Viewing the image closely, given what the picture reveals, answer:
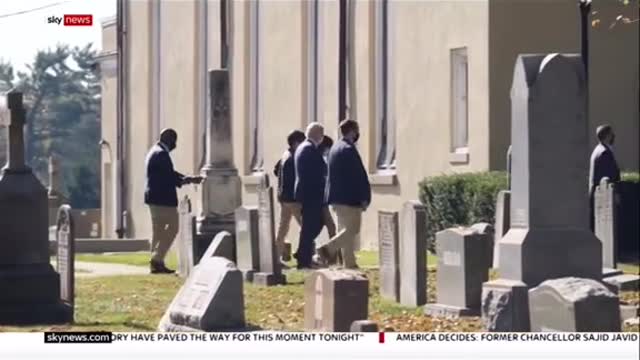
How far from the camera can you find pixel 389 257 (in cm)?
1603

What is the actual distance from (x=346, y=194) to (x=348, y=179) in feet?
0.53

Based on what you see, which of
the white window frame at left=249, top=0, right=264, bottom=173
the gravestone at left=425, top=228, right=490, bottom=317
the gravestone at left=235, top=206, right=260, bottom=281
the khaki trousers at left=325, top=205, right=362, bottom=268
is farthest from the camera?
the white window frame at left=249, top=0, right=264, bottom=173

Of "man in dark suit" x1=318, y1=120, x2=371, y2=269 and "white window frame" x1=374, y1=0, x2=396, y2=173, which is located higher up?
"white window frame" x1=374, y1=0, x2=396, y2=173

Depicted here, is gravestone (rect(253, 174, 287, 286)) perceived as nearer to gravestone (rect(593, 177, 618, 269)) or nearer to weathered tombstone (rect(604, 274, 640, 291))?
weathered tombstone (rect(604, 274, 640, 291))

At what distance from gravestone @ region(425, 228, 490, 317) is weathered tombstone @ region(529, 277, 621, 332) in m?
2.37

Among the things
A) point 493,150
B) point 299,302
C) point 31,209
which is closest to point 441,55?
point 493,150

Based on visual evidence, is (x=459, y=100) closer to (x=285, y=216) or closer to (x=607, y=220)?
(x=285, y=216)

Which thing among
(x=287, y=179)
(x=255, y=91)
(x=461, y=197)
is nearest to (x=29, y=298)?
(x=287, y=179)

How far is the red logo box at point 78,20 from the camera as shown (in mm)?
13512

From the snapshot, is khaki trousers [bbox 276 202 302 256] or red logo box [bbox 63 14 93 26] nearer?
red logo box [bbox 63 14 93 26]

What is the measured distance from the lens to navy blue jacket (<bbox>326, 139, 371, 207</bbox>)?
17594 mm

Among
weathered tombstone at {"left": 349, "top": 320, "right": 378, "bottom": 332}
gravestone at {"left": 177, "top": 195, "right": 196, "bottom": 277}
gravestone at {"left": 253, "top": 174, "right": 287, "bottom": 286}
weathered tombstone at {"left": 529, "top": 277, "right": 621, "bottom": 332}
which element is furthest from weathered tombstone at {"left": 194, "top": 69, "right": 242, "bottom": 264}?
weathered tombstone at {"left": 529, "top": 277, "right": 621, "bottom": 332}

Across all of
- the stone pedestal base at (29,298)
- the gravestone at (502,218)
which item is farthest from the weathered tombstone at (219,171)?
the stone pedestal base at (29,298)

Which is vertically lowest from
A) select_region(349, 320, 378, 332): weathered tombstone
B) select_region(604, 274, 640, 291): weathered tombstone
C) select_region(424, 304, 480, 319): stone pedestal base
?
select_region(424, 304, 480, 319): stone pedestal base
